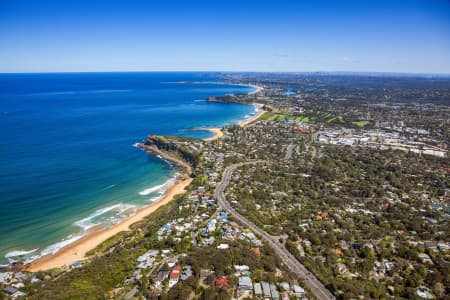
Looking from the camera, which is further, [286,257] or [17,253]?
[17,253]

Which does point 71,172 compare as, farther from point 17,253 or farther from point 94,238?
point 17,253

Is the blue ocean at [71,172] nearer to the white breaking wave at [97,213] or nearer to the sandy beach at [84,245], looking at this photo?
the white breaking wave at [97,213]

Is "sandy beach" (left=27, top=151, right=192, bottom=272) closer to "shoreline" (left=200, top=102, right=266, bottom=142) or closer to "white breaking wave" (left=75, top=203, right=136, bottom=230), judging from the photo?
"white breaking wave" (left=75, top=203, right=136, bottom=230)

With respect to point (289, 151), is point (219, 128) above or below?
above

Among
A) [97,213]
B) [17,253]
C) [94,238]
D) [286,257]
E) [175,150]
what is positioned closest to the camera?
[286,257]

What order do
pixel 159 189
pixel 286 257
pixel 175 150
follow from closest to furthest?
pixel 286 257 < pixel 159 189 < pixel 175 150

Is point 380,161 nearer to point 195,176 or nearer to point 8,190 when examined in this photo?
point 195,176

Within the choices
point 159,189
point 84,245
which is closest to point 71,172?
point 159,189

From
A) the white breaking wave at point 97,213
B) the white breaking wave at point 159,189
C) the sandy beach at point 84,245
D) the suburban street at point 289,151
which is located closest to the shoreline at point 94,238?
the sandy beach at point 84,245

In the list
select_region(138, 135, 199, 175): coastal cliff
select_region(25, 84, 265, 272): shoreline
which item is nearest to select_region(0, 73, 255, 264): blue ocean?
select_region(25, 84, 265, 272): shoreline

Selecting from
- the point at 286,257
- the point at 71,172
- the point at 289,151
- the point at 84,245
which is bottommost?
the point at 84,245
